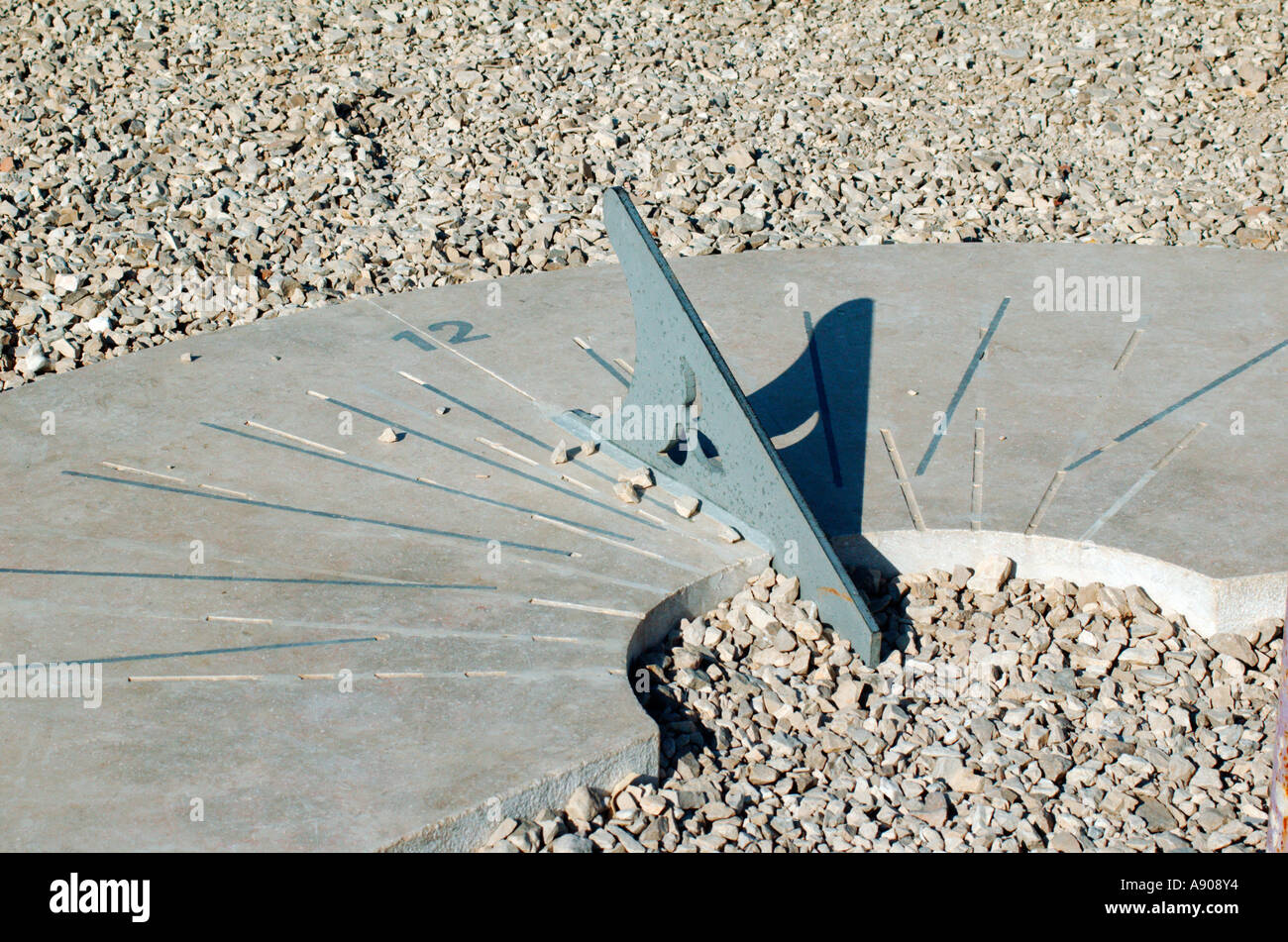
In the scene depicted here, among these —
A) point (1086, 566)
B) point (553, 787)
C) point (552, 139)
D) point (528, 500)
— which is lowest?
point (553, 787)

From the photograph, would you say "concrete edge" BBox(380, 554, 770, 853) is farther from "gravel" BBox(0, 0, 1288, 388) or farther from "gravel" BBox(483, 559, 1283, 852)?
"gravel" BBox(0, 0, 1288, 388)

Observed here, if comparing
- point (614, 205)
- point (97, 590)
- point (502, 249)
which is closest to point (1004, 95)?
point (502, 249)

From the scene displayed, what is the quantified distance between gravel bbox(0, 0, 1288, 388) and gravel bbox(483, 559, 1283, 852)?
3.51 metres

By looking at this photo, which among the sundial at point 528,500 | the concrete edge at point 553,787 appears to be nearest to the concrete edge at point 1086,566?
the sundial at point 528,500

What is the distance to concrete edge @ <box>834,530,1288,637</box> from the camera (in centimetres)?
441

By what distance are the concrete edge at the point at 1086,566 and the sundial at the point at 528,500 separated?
0.04 feet

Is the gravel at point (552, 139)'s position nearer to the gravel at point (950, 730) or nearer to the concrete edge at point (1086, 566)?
the concrete edge at point (1086, 566)

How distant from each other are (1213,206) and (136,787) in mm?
6681

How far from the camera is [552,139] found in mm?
8617

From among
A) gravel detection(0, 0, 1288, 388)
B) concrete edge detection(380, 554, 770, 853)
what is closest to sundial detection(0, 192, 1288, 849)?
concrete edge detection(380, 554, 770, 853)

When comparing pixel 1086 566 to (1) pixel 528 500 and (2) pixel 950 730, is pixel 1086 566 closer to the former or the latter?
(2) pixel 950 730

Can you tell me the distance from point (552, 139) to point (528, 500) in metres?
4.32

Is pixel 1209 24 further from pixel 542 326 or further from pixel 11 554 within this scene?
pixel 11 554

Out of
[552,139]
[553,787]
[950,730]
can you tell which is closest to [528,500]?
[553,787]
